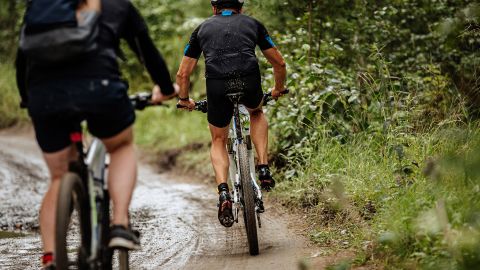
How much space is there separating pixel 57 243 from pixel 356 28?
634cm

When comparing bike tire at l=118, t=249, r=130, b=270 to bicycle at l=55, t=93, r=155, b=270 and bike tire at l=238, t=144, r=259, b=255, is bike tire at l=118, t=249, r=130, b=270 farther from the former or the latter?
bike tire at l=238, t=144, r=259, b=255

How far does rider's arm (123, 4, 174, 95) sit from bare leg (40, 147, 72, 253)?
670 mm

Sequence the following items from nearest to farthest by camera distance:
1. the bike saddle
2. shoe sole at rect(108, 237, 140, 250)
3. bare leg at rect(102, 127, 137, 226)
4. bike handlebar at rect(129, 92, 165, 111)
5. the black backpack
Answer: the black backpack
shoe sole at rect(108, 237, 140, 250)
bare leg at rect(102, 127, 137, 226)
bike handlebar at rect(129, 92, 165, 111)
the bike saddle

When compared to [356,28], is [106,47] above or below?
above

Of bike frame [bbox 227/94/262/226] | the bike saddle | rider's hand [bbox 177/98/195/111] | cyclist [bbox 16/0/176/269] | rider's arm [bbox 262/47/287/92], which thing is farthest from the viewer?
rider's hand [bbox 177/98/195/111]

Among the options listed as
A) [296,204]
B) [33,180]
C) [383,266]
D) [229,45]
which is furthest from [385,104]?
[33,180]

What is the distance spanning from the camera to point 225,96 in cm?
599

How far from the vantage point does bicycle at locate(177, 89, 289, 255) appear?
5.67m

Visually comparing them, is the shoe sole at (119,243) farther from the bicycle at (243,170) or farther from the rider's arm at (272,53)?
the rider's arm at (272,53)

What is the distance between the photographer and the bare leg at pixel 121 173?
160 inches

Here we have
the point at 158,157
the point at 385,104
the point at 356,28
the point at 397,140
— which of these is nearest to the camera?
the point at 397,140

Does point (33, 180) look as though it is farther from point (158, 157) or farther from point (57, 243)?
point (57, 243)

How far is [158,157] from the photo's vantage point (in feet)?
43.1

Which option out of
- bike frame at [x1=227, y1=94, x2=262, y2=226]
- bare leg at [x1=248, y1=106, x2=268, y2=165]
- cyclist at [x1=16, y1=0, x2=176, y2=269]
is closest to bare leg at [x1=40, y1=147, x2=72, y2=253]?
cyclist at [x1=16, y1=0, x2=176, y2=269]
